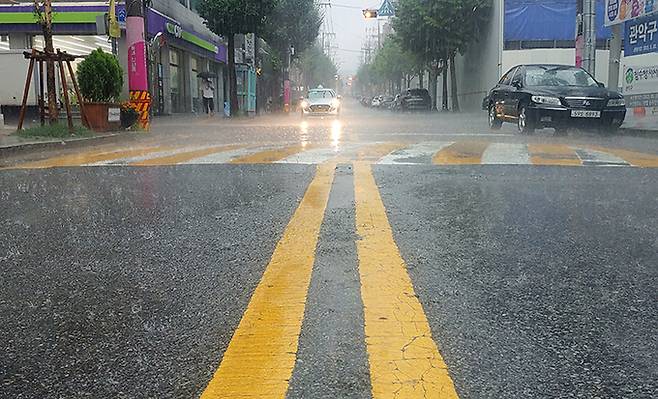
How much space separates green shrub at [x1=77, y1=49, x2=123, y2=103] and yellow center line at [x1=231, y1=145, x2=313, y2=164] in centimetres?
511

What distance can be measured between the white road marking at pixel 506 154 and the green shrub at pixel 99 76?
7380mm

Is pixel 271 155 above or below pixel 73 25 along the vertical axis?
below

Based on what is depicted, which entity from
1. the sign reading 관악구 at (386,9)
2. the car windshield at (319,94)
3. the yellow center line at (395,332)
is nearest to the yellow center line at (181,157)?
the yellow center line at (395,332)

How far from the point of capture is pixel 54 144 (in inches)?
399

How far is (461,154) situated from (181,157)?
352 cm

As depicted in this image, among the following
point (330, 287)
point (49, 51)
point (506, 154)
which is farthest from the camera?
point (49, 51)

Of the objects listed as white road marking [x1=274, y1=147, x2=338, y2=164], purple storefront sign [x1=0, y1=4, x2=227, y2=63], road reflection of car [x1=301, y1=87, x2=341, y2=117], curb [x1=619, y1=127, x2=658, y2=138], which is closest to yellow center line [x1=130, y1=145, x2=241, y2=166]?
white road marking [x1=274, y1=147, x2=338, y2=164]

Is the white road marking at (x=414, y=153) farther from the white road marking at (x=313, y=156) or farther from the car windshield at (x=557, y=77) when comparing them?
the car windshield at (x=557, y=77)

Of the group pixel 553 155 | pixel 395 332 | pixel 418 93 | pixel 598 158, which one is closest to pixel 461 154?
pixel 553 155

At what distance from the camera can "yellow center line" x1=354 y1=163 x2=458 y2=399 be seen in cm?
180

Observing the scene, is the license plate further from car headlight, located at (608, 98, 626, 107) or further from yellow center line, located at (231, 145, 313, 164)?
yellow center line, located at (231, 145, 313, 164)

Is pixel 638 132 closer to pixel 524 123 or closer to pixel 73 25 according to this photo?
pixel 524 123

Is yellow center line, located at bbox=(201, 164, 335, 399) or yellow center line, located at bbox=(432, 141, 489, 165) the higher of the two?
yellow center line, located at bbox=(432, 141, 489, 165)

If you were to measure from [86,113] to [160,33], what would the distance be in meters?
13.4
